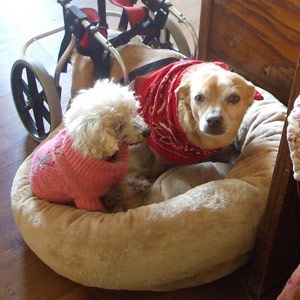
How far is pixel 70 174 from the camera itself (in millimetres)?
1238

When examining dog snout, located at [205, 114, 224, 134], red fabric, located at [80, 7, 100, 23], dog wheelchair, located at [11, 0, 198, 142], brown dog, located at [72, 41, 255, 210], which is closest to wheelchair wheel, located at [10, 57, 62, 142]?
dog wheelchair, located at [11, 0, 198, 142]

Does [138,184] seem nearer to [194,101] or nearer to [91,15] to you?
[194,101]

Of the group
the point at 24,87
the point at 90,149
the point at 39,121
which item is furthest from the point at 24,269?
the point at 24,87

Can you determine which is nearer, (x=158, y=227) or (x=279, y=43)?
(x=158, y=227)

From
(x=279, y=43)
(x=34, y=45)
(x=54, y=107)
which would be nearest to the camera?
(x=279, y=43)

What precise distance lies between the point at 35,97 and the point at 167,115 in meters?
0.63

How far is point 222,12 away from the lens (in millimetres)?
1705

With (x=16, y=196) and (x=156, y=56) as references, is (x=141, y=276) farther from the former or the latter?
(x=156, y=56)

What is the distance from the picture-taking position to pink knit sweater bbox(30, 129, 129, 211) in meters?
1.22

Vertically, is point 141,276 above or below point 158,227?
below

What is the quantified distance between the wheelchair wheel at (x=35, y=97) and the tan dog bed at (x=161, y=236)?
1.61 ft

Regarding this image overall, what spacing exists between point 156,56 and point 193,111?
1.44 ft

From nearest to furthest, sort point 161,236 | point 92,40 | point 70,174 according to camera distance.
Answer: point 161,236, point 70,174, point 92,40

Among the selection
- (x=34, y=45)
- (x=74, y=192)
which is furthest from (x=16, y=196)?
(x=34, y=45)
